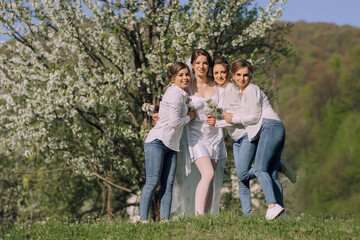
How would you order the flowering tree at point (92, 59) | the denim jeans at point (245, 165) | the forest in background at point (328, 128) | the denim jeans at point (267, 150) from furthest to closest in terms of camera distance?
the forest in background at point (328, 128)
the flowering tree at point (92, 59)
the denim jeans at point (245, 165)
the denim jeans at point (267, 150)

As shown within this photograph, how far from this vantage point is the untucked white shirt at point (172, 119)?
22.6 feet

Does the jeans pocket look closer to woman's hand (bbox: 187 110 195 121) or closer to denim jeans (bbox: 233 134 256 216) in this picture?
denim jeans (bbox: 233 134 256 216)

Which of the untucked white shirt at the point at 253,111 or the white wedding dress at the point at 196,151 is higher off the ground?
the untucked white shirt at the point at 253,111

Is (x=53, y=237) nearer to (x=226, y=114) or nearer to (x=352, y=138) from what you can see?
(x=226, y=114)

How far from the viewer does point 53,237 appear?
650 centimetres

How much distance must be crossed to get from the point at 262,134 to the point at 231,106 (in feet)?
2.52

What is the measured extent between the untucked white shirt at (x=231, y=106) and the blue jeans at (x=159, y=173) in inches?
34.6

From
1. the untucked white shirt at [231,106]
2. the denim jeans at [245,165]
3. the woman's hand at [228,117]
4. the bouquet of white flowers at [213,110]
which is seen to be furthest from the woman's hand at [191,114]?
the denim jeans at [245,165]

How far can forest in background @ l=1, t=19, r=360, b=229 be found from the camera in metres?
19.4

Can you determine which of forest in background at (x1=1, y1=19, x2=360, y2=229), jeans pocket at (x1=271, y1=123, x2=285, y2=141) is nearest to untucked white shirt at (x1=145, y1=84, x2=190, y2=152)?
jeans pocket at (x1=271, y1=123, x2=285, y2=141)

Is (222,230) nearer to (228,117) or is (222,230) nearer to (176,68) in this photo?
(228,117)

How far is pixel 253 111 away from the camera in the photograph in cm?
657

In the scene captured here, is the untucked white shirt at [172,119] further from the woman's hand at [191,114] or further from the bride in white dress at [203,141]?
the bride in white dress at [203,141]

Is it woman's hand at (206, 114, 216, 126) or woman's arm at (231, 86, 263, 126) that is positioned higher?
woman's arm at (231, 86, 263, 126)
